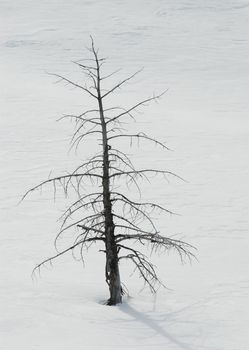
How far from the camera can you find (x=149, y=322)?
9492 mm

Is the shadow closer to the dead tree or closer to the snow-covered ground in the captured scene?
the snow-covered ground

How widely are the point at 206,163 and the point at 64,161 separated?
493 cm

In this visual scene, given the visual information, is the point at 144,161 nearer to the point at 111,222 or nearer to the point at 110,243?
the point at 110,243

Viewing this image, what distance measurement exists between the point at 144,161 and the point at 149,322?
14.4 m

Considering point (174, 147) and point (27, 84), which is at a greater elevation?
point (27, 84)

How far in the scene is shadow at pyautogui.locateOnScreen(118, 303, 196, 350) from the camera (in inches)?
Result: 341

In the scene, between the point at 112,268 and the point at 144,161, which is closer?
the point at 112,268

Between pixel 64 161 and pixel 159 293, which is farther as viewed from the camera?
pixel 64 161

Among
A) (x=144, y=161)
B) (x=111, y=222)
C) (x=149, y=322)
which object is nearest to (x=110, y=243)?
(x=111, y=222)

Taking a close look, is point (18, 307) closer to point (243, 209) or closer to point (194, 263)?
point (194, 263)

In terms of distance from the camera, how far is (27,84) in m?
35.9

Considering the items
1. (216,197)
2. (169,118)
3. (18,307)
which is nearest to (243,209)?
(216,197)

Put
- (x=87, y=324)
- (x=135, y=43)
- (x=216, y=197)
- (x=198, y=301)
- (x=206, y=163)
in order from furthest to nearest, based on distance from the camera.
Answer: (x=135, y=43) < (x=206, y=163) < (x=216, y=197) < (x=198, y=301) < (x=87, y=324)

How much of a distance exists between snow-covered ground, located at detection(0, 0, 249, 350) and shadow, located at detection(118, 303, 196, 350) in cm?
2
